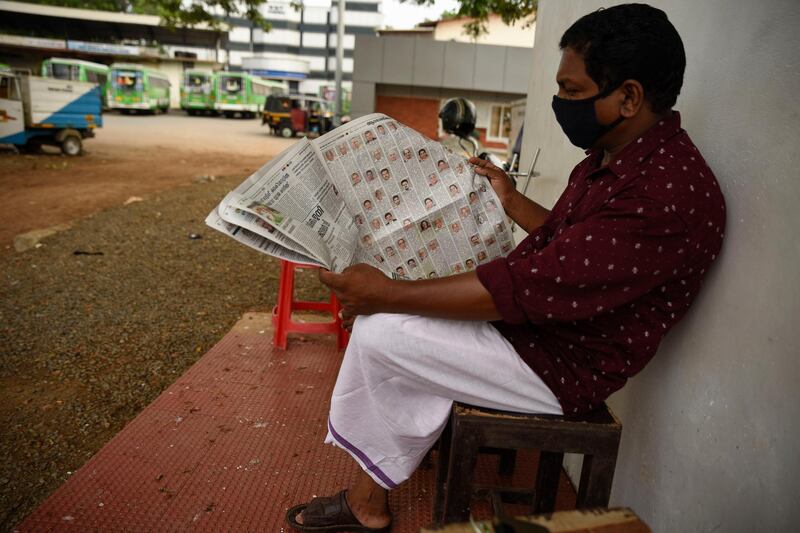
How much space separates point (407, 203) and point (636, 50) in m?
0.66

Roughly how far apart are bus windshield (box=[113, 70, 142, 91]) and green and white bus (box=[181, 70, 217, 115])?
105 inches

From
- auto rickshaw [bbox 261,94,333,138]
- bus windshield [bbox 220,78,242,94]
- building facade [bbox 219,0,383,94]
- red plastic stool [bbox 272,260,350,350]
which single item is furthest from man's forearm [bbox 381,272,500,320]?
building facade [bbox 219,0,383,94]

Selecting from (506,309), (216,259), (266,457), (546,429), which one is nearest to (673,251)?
(506,309)

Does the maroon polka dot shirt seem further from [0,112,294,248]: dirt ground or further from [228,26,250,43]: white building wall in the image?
[228,26,250,43]: white building wall

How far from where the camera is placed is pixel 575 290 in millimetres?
1107

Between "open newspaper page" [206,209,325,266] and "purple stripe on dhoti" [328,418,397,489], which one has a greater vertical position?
"open newspaper page" [206,209,325,266]

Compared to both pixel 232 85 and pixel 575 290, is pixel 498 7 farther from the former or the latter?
pixel 232 85

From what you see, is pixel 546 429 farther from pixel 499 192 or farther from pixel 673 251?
pixel 499 192

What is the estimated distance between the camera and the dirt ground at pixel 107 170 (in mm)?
6805

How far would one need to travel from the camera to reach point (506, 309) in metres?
1.15

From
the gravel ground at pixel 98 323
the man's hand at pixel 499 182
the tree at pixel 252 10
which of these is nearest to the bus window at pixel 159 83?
the tree at pixel 252 10

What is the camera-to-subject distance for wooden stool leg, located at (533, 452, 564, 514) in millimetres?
1527

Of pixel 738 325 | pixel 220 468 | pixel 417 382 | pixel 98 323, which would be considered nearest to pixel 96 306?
pixel 98 323

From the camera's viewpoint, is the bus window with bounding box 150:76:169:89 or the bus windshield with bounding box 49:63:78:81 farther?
the bus window with bounding box 150:76:169:89
